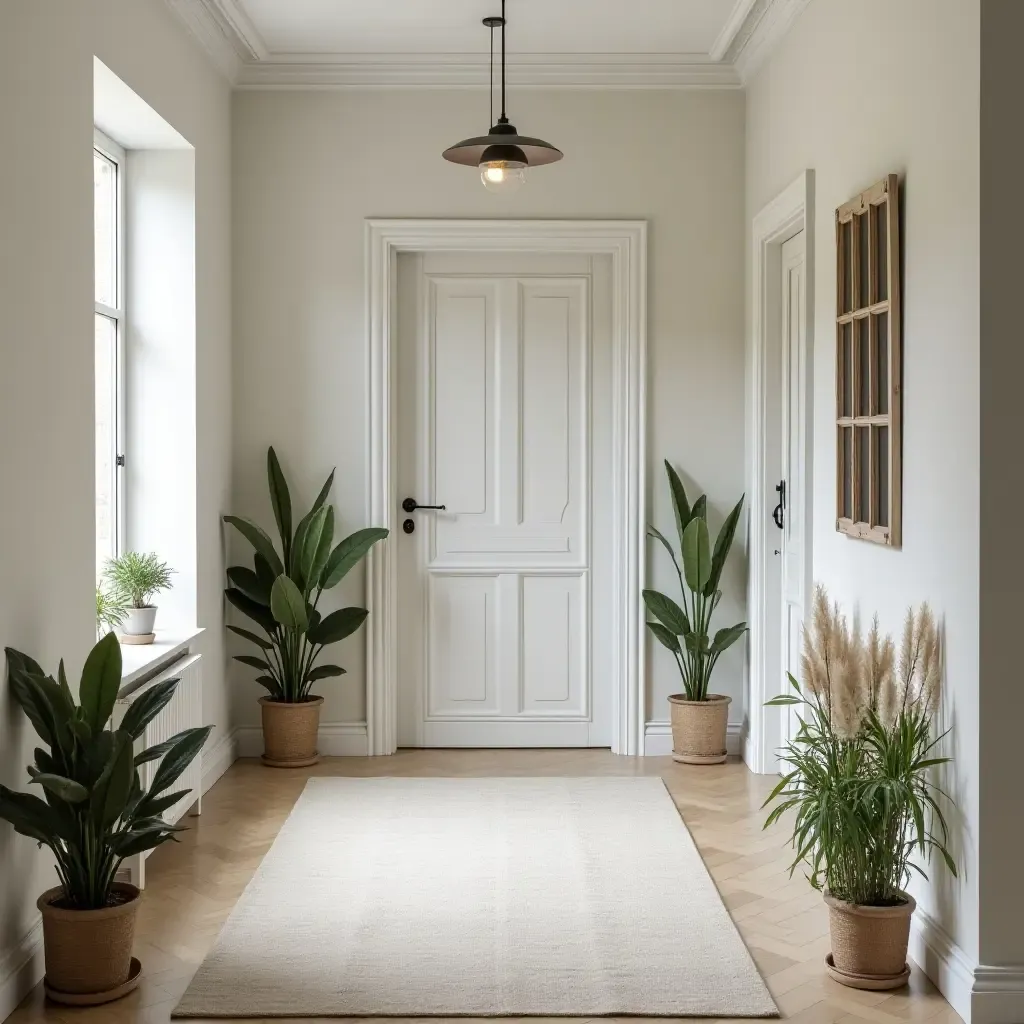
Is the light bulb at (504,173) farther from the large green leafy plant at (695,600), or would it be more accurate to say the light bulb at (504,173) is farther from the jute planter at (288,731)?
the jute planter at (288,731)

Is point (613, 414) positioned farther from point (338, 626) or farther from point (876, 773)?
point (876, 773)

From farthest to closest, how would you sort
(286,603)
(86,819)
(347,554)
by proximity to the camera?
1. (347,554)
2. (286,603)
3. (86,819)

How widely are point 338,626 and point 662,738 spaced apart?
147cm

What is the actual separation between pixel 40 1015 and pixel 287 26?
3.59 m

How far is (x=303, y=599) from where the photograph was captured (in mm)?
4938

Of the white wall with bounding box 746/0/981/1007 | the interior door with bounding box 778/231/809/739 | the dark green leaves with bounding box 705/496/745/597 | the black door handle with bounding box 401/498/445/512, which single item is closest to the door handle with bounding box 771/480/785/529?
the interior door with bounding box 778/231/809/739

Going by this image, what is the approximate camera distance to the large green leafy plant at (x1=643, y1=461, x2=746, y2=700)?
16.5 feet

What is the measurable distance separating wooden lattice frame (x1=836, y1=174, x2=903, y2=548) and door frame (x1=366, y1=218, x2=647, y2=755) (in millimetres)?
1586

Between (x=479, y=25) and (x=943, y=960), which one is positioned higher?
(x=479, y=25)

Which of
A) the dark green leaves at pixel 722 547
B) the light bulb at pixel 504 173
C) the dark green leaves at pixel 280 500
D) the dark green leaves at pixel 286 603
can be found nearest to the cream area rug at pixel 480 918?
the dark green leaves at pixel 286 603

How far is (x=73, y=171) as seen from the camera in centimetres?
325

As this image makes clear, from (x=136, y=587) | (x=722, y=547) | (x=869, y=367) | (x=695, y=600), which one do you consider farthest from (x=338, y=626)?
(x=869, y=367)

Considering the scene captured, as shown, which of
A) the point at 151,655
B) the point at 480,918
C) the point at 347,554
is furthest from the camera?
the point at 347,554
